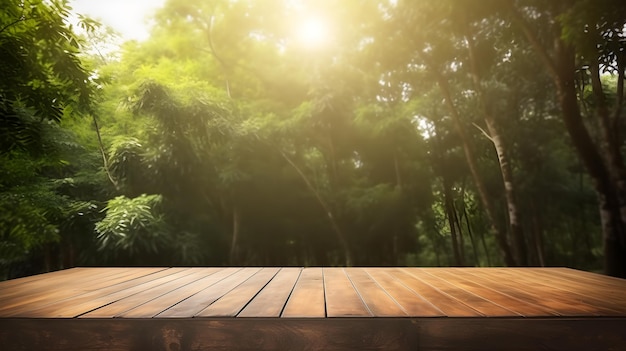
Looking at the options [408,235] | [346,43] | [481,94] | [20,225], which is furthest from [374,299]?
[408,235]

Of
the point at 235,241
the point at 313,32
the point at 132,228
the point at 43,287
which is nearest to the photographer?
the point at 43,287

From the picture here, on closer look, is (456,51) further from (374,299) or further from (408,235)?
(374,299)

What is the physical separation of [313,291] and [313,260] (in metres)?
7.29

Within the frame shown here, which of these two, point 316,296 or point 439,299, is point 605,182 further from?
point 316,296

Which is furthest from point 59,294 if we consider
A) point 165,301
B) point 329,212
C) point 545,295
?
point 329,212

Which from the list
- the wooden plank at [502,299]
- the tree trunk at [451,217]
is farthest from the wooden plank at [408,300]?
the tree trunk at [451,217]

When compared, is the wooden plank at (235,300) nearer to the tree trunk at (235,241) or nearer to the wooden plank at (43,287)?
the wooden plank at (43,287)

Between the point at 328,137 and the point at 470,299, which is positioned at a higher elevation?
the point at 328,137

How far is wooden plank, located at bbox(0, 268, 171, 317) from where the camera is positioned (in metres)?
1.48

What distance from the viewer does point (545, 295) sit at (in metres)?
1.73

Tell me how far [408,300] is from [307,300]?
48 cm

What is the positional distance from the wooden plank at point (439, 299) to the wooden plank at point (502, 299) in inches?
7.1

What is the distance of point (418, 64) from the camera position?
7559 millimetres

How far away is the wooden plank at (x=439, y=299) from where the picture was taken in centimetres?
136
